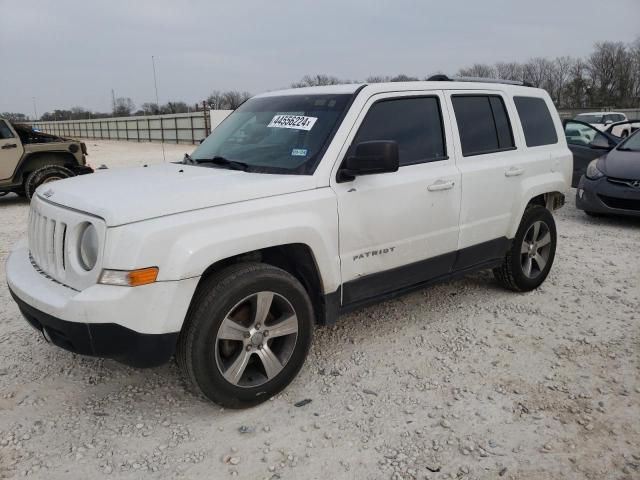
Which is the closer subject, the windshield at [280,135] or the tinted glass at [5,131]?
the windshield at [280,135]

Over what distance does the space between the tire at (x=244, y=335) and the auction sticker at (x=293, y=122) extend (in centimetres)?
107

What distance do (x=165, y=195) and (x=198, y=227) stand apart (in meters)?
0.26

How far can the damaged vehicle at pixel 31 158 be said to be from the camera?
32.5 feet

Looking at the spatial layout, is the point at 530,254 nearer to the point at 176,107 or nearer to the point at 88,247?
the point at 88,247

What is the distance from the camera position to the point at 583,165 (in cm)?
923

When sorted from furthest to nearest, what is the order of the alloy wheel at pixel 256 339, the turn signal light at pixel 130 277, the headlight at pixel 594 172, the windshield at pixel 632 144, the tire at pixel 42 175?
the tire at pixel 42 175
the windshield at pixel 632 144
the headlight at pixel 594 172
the alloy wheel at pixel 256 339
the turn signal light at pixel 130 277

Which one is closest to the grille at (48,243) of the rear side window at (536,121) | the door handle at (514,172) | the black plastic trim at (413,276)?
the black plastic trim at (413,276)

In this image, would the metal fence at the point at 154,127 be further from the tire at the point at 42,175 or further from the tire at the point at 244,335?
the tire at the point at 244,335

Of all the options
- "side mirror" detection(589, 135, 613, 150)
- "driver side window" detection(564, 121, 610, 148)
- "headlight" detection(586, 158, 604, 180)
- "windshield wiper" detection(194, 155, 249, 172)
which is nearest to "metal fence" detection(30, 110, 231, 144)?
"driver side window" detection(564, 121, 610, 148)

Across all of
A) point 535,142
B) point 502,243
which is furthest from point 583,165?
point 502,243

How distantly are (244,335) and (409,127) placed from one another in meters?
1.89

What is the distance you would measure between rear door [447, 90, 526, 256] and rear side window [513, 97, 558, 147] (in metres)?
0.22

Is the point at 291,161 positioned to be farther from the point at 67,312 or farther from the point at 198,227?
the point at 67,312

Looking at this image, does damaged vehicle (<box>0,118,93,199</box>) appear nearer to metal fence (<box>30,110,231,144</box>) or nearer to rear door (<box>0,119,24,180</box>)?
rear door (<box>0,119,24,180</box>)
